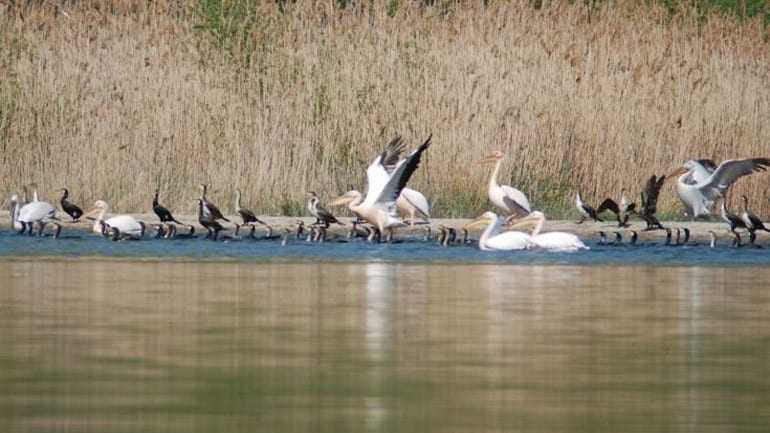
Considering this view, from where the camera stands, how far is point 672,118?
19734 mm

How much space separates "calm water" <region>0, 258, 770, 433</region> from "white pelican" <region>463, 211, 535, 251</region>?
111 inches

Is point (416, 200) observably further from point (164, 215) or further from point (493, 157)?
point (164, 215)

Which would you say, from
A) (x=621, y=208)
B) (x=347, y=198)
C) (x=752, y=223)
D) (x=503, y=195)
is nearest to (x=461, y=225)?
(x=503, y=195)

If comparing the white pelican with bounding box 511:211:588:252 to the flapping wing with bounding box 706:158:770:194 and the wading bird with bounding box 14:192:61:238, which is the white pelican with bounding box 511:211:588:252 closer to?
the flapping wing with bounding box 706:158:770:194

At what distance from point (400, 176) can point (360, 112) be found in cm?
223

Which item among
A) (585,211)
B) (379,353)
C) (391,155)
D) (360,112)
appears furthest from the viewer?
(360,112)

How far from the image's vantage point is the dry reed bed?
19422 millimetres

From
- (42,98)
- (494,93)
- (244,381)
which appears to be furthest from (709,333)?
(42,98)

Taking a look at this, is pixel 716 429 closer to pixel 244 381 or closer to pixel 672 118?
pixel 244 381

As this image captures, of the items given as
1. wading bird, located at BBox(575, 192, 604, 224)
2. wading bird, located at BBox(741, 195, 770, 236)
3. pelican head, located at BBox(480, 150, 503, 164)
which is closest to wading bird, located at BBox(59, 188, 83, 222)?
pelican head, located at BBox(480, 150, 503, 164)

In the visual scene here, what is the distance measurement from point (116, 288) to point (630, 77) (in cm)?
853

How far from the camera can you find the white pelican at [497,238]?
17.0m

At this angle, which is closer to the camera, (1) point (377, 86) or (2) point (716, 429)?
(2) point (716, 429)

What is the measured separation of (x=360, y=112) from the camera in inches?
776
